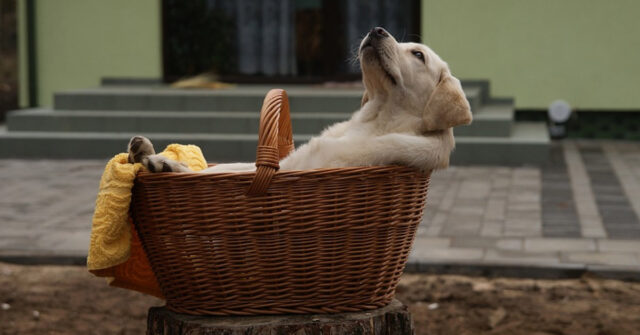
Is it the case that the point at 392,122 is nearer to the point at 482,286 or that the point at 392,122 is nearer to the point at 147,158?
the point at 147,158

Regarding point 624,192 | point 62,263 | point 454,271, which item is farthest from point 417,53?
point 624,192

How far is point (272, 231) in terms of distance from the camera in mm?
3027

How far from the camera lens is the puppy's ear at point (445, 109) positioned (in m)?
3.18

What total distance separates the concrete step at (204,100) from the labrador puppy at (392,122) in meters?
7.83

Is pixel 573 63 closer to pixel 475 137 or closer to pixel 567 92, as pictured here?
pixel 567 92

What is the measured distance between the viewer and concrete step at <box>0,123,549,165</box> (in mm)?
10336

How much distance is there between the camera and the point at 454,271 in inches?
229

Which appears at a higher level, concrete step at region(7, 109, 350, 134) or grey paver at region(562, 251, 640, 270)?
concrete step at region(7, 109, 350, 134)

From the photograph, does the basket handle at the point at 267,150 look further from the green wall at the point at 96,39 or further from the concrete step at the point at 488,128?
the green wall at the point at 96,39

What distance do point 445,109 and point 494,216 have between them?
4405 mm

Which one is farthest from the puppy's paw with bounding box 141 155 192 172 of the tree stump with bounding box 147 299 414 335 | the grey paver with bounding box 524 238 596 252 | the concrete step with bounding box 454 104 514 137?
the concrete step with bounding box 454 104 514 137

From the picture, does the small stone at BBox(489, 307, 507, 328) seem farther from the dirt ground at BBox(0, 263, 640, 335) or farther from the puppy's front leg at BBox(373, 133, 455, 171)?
the puppy's front leg at BBox(373, 133, 455, 171)

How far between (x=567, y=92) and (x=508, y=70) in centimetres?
82

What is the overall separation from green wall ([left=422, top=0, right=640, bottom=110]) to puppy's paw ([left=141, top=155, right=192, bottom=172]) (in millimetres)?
9766
